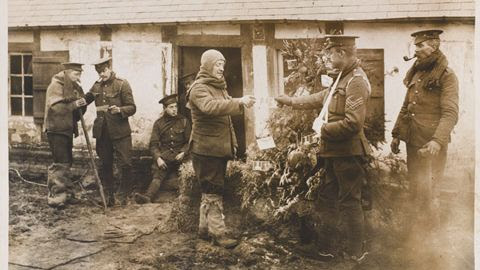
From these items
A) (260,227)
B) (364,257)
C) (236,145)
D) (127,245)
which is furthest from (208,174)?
(364,257)

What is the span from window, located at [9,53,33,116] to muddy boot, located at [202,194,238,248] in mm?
2043

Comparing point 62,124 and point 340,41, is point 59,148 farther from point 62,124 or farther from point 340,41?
point 340,41

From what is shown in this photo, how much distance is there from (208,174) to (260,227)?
63 cm

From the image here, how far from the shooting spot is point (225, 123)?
13.6ft

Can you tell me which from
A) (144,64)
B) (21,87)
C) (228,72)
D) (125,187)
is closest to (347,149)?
(228,72)

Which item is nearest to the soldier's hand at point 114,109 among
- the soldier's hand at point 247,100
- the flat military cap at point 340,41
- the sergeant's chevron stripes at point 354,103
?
the soldier's hand at point 247,100

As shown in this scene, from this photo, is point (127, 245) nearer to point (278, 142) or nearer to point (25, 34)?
point (278, 142)

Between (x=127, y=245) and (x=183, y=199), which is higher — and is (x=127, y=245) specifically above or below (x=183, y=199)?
below

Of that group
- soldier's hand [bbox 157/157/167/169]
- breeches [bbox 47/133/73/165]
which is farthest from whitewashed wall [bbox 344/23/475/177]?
breeches [bbox 47/133/73/165]

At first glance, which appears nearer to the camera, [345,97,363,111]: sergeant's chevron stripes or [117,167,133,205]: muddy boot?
[345,97,363,111]: sergeant's chevron stripes

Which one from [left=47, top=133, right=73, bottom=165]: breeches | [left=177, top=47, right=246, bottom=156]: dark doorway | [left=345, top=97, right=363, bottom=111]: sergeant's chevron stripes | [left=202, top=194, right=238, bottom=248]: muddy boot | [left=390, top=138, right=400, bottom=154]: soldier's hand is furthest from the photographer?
[left=47, top=133, right=73, bottom=165]: breeches

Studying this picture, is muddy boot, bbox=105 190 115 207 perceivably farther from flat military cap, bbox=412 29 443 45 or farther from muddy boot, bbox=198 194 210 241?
flat military cap, bbox=412 29 443 45

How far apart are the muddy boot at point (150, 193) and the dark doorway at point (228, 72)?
2.18ft

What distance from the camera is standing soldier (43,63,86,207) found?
15.4 ft
